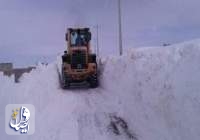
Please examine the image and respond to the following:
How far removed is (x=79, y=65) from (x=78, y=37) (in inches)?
74.6

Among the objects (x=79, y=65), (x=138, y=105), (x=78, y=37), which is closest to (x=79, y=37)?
(x=78, y=37)

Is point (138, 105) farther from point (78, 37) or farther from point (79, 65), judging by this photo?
point (78, 37)

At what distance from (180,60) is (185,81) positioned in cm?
105

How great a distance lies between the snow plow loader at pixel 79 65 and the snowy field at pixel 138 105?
102 inches

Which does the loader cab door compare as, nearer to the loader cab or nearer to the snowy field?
the loader cab

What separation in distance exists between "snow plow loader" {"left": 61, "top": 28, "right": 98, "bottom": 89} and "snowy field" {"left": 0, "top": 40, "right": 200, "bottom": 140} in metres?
2.60

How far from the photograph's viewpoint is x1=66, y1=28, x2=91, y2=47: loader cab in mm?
24484

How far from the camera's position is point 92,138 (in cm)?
1345

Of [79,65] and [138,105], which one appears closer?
[138,105]

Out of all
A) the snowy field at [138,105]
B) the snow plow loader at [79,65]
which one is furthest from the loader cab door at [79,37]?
the snowy field at [138,105]

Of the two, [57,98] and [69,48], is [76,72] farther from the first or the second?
[57,98]

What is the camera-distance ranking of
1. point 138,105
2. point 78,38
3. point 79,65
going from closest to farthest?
point 138,105
point 79,65
point 78,38

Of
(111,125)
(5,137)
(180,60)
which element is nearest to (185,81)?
(180,60)

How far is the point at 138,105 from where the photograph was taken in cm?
1460
